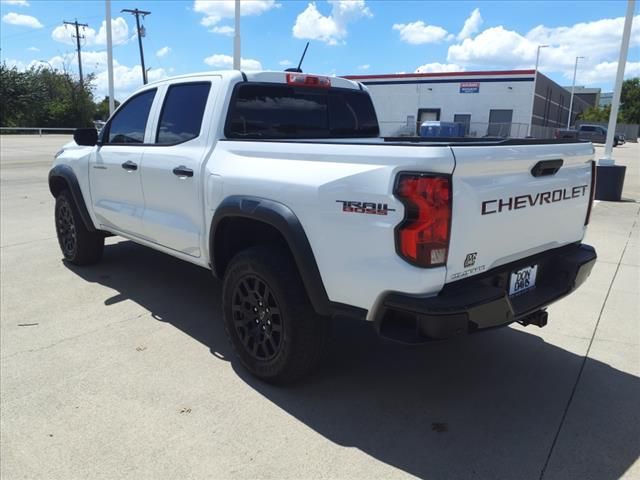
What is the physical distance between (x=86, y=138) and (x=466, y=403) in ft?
13.7

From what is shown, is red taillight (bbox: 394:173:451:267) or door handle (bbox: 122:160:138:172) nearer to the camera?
red taillight (bbox: 394:173:451:267)

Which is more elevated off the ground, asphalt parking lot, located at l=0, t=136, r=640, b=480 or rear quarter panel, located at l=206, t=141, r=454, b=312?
rear quarter panel, located at l=206, t=141, r=454, b=312

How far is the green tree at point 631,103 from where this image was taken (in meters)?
72.4

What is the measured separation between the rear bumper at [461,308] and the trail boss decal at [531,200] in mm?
334

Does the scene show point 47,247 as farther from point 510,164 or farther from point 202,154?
point 510,164

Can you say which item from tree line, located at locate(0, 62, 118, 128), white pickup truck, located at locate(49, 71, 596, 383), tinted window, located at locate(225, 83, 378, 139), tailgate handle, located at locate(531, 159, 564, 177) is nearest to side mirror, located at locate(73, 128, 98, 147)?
white pickup truck, located at locate(49, 71, 596, 383)

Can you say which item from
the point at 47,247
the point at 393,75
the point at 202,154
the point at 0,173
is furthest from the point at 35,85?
the point at 202,154

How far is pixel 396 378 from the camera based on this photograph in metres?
3.52

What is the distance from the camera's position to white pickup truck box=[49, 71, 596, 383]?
249cm

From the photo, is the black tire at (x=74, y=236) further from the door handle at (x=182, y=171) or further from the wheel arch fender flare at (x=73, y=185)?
the door handle at (x=182, y=171)

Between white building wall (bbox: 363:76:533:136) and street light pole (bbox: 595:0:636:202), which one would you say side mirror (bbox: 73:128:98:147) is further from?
white building wall (bbox: 363:76:533:136)

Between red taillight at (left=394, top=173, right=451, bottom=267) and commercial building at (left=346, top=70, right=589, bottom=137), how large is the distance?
33.3 meters

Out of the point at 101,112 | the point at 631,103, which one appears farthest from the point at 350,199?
the point at 631,103

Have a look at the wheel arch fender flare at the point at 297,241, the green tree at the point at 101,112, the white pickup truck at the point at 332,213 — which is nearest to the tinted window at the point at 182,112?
the white pickup truck at the point at 332,213
